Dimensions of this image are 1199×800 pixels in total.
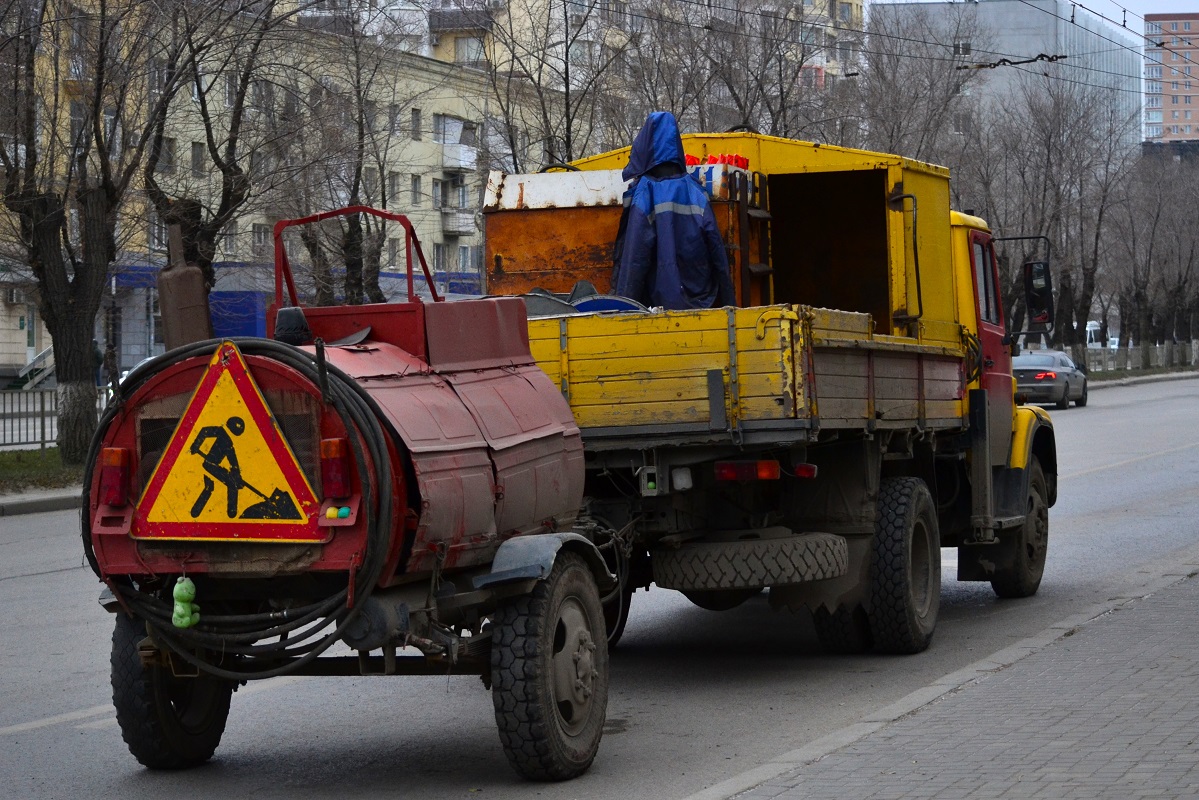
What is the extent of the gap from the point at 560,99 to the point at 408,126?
353 centimetres

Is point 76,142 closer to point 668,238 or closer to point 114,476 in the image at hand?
point 668,238

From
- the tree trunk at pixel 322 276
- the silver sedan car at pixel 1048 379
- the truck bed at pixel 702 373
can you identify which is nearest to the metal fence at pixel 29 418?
the tree trunk at pixel 322 276

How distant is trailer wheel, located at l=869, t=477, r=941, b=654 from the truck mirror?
2.58m

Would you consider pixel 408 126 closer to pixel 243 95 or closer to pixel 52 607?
pixel 243 95

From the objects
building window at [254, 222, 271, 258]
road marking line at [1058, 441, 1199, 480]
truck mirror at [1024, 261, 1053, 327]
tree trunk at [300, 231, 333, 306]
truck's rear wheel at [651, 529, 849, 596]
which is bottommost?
road marking line at [1058, 441, 1199, 480]

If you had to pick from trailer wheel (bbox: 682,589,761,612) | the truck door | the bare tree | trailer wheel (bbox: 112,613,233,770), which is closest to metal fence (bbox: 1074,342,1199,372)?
the bare tree

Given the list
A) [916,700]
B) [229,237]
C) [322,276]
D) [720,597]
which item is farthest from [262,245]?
[916,700]

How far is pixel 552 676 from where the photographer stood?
5922 millimetres

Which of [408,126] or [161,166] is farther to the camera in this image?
[408,126]

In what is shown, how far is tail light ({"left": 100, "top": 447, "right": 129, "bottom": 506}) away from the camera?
568cm

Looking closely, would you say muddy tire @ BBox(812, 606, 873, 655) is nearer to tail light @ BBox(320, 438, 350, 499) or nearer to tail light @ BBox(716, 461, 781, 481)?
Result: tail light @ BBox(716, 461, 781, 481)

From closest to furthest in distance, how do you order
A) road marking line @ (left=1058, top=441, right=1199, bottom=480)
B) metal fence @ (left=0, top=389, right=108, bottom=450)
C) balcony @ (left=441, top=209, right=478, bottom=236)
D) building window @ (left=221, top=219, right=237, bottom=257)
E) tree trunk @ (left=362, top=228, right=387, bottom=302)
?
road marking line @ (left=1058, top=441, right=1199, bottom=480)
metal fence @ (left=0, top=389, right=108, bottom=450)
building window @ (left=221, top=219, right=237, bottom=257)
tree trunk @ (left=362, top=228, right=387, bottom=302)
balcony @ (left=441, top=209, right=478, bottom=236)

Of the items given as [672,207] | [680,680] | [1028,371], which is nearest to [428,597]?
[680,680]

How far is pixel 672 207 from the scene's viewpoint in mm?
9172
